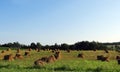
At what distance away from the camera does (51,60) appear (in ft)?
130

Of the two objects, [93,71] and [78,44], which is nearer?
[93,71]

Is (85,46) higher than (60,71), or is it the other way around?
(85,46)

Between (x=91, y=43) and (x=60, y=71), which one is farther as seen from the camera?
(x=91, y=43)

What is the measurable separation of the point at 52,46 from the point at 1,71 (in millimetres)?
62946

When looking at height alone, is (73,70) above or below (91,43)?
below

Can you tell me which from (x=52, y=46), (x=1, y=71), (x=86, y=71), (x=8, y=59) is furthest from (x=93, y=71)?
(x=52, y=46)

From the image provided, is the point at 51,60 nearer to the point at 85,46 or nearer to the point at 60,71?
the point at 60,71

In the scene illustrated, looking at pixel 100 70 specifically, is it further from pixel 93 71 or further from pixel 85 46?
pixel 85 46

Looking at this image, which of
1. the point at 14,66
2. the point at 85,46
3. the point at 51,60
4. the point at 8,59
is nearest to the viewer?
the point at 14,66

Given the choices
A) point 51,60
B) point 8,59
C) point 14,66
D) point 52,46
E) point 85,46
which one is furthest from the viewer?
point 52,46

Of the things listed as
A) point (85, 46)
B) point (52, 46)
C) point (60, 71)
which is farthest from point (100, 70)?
point (52, 46)

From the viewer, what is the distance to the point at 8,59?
146ft

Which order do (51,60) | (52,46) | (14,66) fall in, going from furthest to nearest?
(52,46) < (51,60) < (14,66)

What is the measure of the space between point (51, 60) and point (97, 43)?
160ft
